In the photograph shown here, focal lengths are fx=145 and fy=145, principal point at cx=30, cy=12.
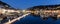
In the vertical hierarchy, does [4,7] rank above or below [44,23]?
above

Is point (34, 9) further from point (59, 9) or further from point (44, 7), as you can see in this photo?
point (59, 9)

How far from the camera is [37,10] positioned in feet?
53.3

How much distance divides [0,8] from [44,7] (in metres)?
4.90

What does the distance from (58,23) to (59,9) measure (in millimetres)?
8128

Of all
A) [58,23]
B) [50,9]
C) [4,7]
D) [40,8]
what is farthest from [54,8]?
[58,23]

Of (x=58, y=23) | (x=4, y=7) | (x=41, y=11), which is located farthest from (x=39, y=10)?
(x=58, y=23)

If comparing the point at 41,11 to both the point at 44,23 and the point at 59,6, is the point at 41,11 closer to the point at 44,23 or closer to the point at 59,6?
the point at 59,6

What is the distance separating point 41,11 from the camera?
15461 millimetres

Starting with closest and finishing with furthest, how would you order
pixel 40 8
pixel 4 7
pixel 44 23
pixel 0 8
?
pixel 44 23, pixel 0 8, pixel 4 7, pixel 40 8

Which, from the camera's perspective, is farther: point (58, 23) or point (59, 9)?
point (59, 9)

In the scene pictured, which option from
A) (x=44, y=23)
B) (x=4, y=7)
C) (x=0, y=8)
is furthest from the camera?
(x=4, y=7)

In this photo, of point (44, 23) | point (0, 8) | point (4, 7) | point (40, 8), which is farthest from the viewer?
point (40, 8)

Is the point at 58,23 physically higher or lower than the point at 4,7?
lower

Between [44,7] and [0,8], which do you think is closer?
[0,8]
